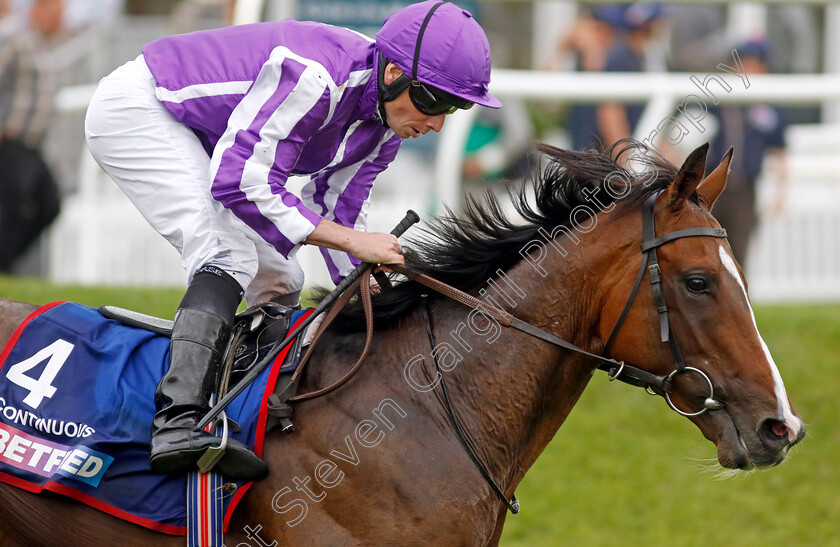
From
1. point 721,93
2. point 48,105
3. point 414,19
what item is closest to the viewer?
point 414,19

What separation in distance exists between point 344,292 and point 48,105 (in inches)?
253

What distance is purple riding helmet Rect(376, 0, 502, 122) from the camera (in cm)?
318

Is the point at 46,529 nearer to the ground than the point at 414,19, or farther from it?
nearer to the ground

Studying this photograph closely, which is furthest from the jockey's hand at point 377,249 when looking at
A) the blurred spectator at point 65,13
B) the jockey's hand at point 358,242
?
the blurred spectator at point 65,13

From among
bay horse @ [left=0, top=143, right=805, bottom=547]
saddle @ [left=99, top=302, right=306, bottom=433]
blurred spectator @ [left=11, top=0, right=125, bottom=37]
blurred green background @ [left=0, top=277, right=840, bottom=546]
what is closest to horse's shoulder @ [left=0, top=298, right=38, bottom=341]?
bay horse @ [left=0, top=143, right=805, bottom=547]

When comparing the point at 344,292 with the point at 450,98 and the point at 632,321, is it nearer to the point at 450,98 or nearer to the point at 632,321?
the point at 450,98

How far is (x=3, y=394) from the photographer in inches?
128

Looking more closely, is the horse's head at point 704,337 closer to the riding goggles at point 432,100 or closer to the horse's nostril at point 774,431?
the horse's nostril at point 774,431

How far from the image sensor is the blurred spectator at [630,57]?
8.95 m

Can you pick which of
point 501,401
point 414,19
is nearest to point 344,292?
point 501,401

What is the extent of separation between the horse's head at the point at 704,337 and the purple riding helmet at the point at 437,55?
66 centimetres

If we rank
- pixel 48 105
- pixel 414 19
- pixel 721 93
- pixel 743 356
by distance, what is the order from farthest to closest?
pixel 48 105 < pixel 721 93 < pixel 414 19 < pixel 743 356

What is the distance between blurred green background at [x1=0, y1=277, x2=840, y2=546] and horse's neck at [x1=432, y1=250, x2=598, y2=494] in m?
3.11

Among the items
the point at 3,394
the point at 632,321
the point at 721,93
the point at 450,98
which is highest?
the point at 450,98
